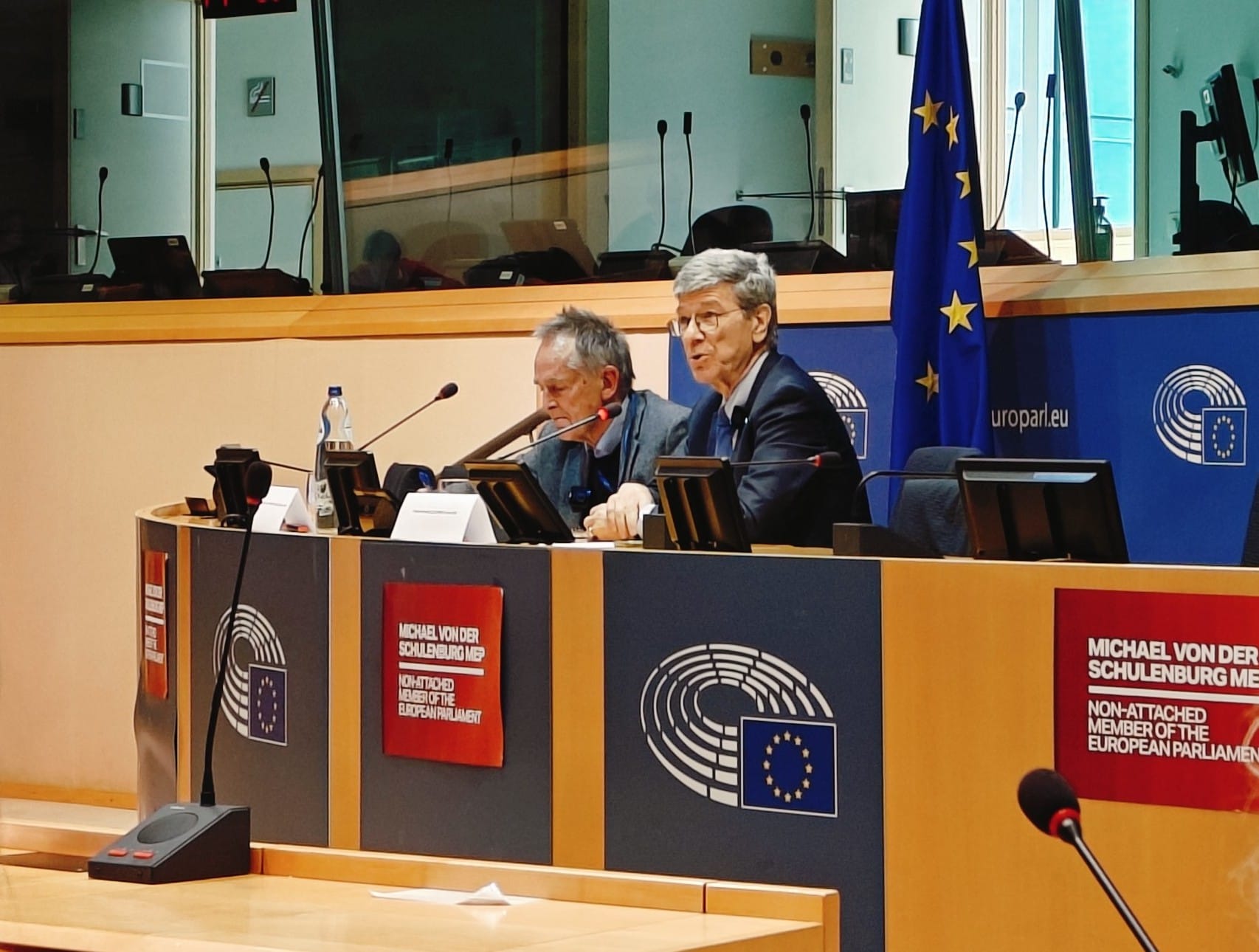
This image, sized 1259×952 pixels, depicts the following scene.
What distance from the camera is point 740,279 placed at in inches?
149

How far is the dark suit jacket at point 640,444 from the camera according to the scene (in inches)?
155

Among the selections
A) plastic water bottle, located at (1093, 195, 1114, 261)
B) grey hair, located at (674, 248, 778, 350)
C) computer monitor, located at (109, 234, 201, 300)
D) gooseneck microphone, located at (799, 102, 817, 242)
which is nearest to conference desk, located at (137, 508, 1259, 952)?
grey hair, located at (674, 248, 778, 350)

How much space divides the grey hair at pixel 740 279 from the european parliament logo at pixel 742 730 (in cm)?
128

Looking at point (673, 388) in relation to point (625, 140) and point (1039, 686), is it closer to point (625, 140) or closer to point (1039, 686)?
point (625, 140)

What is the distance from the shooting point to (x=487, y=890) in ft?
5.65

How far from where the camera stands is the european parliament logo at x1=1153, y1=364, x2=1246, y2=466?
14.0 feet

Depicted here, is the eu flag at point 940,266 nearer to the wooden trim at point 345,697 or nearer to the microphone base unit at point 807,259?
the microphone base unit at point 807,259

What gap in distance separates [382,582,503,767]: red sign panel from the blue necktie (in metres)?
0.99

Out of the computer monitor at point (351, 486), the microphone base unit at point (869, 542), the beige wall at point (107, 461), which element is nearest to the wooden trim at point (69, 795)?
the beige wall at point (107, 461)

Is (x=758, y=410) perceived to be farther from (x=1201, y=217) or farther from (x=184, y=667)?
(x=1201, y=217)

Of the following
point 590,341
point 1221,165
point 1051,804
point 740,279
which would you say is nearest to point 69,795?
point 590,341

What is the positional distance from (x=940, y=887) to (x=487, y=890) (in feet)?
2.93

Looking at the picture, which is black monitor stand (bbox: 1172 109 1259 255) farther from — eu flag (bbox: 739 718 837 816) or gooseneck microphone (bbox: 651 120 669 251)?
eu flag (bbox: 739 718 837 816)

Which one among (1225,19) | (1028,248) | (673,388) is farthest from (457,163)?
(1225,19)
